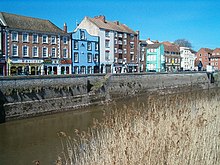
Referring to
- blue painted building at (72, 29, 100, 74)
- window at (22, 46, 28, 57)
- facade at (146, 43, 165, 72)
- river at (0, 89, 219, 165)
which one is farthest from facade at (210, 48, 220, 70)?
river at (0, 89, 219, 165)

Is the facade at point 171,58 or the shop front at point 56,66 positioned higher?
the facade at point 171,58

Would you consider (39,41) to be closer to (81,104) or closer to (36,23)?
(36,23)

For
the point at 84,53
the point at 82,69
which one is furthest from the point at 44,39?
the point at 82,69

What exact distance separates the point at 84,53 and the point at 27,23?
9022mm

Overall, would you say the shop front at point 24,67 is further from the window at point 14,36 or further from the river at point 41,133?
the river at point 41,133

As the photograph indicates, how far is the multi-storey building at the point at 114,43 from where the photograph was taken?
4059 cm

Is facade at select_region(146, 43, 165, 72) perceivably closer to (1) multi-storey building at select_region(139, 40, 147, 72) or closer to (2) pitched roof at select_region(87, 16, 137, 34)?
(1) multi-storey building at select_region(139, 40, 147, 72)

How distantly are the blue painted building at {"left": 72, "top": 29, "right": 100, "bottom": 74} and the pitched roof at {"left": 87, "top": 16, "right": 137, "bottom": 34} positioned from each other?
3.13 meters

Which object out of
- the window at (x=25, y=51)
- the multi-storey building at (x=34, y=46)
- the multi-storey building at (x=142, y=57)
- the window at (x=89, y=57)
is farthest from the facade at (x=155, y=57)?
the window at (x=25, y=51)

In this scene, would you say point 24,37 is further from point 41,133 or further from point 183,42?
point 183,42

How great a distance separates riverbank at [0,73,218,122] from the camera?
1803 cm

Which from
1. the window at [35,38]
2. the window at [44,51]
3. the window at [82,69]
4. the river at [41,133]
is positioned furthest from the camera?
the window at [82,69]

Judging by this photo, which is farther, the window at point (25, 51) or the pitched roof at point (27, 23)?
the window at point (25, 51)

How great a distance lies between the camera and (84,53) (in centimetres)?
3681
